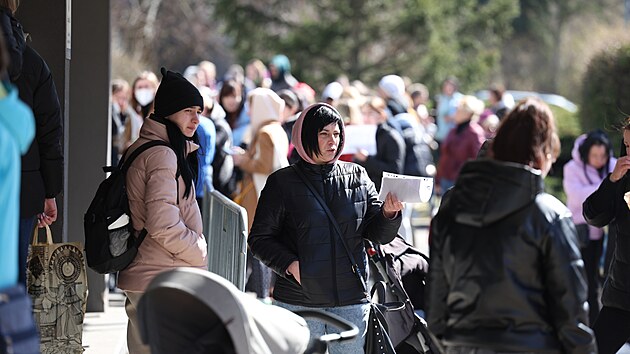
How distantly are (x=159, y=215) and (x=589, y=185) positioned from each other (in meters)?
5.56

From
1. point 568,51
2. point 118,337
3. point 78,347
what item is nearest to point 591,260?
point 118,337

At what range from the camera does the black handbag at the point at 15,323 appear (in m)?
3.80

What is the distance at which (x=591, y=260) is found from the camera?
10.3 meters

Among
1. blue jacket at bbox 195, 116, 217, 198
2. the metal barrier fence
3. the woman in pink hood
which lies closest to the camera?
the metal barrier fence

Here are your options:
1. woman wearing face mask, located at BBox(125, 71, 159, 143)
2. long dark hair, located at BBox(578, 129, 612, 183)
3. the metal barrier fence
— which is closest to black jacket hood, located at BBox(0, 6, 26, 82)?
the metal barrier fence

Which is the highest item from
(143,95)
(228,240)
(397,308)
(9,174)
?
(9,174)

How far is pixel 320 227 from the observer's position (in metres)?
6.26

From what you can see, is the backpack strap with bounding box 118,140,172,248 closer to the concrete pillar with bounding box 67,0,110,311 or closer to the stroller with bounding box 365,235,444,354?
the stroller with bounding box 365,235,444,354

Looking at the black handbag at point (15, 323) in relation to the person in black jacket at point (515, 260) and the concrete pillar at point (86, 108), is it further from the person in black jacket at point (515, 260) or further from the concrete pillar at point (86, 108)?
the concrete pillar at point (86, 108)

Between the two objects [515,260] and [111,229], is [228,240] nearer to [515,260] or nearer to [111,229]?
[111,229]

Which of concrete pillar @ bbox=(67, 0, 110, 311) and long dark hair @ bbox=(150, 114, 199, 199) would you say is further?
concrete pillar @ bbox=(67, 0, 110, 311)

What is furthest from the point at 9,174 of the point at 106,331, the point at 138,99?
the point at 138,99

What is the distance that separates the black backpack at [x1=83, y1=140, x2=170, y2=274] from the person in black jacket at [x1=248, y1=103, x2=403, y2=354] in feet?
2.37

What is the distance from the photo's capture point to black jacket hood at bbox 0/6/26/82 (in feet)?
18.0
